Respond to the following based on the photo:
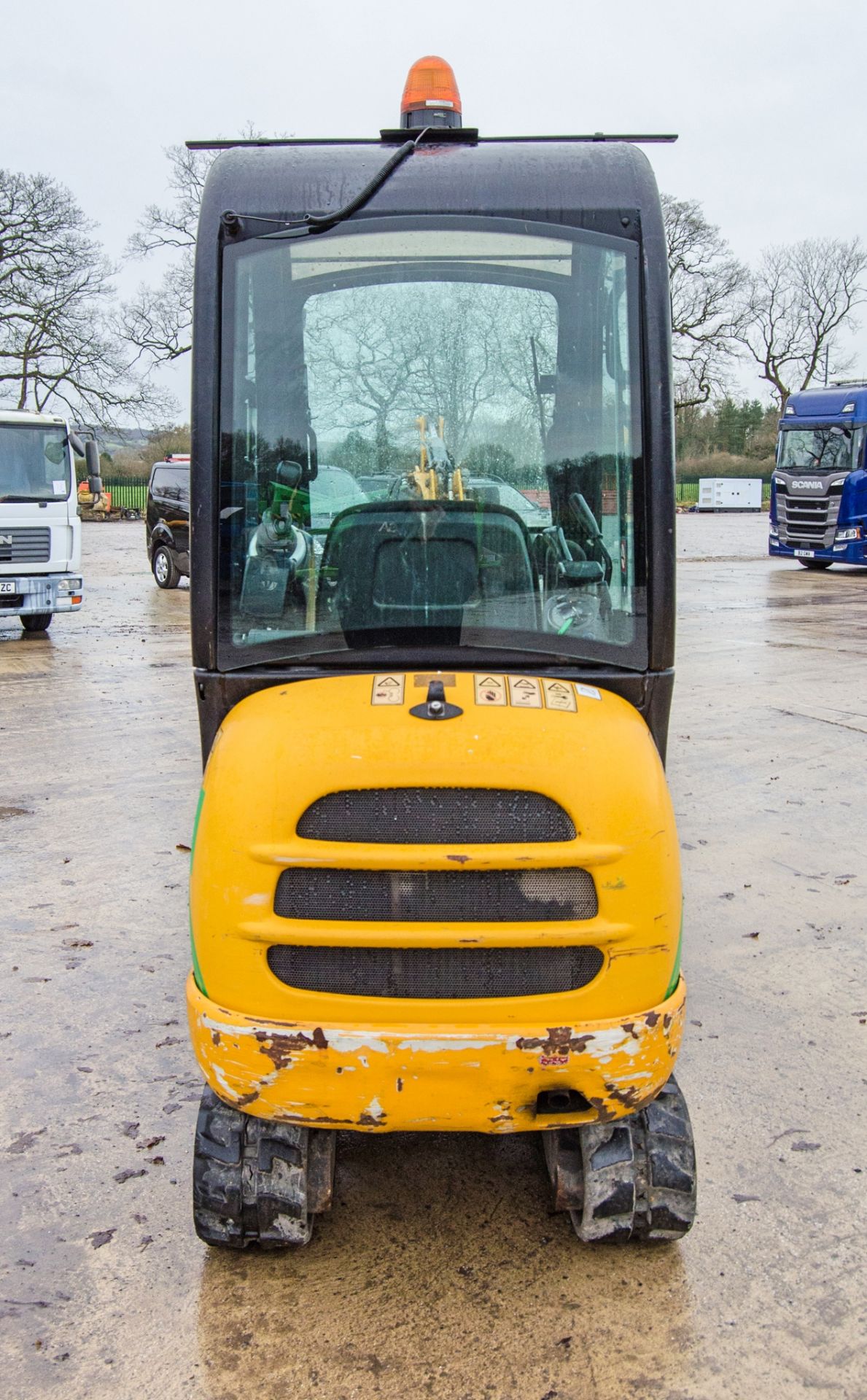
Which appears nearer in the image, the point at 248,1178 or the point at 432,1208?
the point at 248,1178

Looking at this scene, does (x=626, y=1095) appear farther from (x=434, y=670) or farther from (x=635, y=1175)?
(x=434, y=670)

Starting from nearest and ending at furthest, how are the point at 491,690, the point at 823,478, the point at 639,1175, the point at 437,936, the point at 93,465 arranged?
the point at 437,936
the point at 491,690
the point at 639,1175
the point at 93,465
the point at 823,478

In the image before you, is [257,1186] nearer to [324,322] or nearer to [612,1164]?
[612,1164]

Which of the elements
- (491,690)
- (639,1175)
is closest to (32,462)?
(491,690)

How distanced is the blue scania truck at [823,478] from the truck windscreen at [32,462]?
51.7 feet

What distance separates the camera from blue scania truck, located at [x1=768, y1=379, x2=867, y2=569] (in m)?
25.5

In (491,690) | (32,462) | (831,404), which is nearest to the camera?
(491,690)

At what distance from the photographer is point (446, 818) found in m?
2.77

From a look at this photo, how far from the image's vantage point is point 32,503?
1553 cm

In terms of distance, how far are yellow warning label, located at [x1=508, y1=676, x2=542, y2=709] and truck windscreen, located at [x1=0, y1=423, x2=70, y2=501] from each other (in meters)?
13.7

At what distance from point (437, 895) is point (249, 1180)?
3.02ft

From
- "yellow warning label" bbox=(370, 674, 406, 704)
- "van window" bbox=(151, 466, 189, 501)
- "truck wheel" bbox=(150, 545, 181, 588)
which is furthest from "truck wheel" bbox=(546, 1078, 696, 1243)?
"truck wheel" bbox=(150, 545, 181, 588)

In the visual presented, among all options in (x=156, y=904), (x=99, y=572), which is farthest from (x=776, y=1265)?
(x=99, y=572)

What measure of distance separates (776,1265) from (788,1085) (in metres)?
0.99
